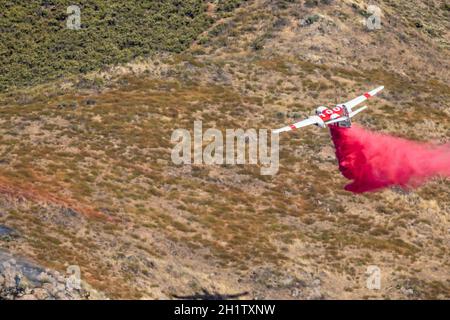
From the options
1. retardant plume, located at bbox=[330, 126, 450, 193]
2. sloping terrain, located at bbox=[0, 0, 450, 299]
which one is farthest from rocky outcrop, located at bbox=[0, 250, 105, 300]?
retardant plume, located at bbox=[330, 126, 450, 193]

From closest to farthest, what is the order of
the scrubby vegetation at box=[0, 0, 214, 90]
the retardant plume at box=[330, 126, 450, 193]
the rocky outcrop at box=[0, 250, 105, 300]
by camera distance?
the rocky outcrop at box=[0, 250, 105, 300]
the retardant plume at box=[330, 126, 450, 193]
the scrubby vegetation at box=[0, 0, 214, 90]

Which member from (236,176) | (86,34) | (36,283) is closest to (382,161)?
(236,176)

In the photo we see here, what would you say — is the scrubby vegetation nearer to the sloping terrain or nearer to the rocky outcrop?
the sloping terrain

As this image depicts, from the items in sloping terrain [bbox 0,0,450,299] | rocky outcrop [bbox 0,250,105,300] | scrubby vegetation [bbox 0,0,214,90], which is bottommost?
rocky outcrop [bbox 0,250,105,300]

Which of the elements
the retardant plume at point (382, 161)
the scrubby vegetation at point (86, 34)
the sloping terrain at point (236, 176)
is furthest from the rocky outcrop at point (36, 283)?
the scrubby vegetation at point (86, 34)

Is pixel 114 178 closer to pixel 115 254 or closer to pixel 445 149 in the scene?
pixel 115 254

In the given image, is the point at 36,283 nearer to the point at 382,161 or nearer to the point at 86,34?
the point at 382,161
